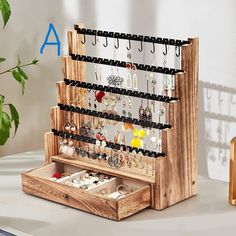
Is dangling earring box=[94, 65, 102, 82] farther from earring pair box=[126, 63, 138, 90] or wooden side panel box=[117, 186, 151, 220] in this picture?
wooden side panel box=[117, 186, 151, 220]

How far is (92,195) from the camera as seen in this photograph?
1.96 meters

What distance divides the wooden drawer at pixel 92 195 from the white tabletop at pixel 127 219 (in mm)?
17

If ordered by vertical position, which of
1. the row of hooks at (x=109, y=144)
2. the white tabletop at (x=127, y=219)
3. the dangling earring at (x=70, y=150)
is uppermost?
the row of hooks at (x=109, y=144)

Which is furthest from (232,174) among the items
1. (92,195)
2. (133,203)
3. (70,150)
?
(70,150)

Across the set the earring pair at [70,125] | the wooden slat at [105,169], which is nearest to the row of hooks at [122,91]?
the earring pair at [70,125]

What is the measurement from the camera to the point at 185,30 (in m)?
2.24

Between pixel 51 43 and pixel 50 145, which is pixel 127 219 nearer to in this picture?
pixel 50 145

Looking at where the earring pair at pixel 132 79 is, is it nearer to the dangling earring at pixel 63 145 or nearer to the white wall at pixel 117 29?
the white wall at pixel 117 29

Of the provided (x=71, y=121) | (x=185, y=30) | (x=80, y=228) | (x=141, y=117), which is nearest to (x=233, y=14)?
(x=185, y=30)

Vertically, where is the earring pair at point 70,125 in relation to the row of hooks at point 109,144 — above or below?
above

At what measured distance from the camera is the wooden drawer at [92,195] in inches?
75.7

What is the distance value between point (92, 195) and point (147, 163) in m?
0.23

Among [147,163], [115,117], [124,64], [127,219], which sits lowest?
[127,219]

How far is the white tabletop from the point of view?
1853 mm
